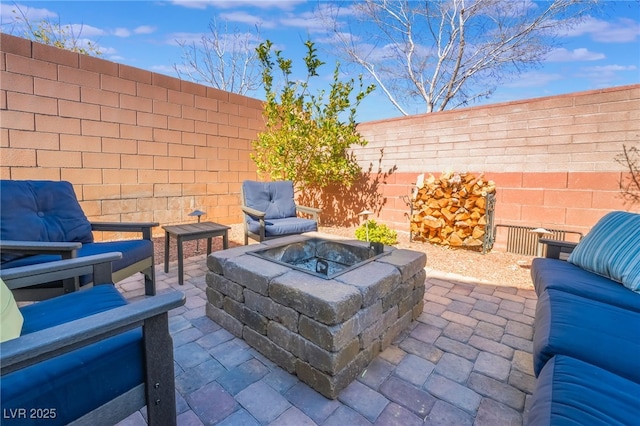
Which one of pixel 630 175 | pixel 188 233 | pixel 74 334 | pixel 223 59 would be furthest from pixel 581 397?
pixel 223 59

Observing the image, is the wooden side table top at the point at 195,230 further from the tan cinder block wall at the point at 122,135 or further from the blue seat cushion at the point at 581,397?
the blue seat cushion at the point at 581,397

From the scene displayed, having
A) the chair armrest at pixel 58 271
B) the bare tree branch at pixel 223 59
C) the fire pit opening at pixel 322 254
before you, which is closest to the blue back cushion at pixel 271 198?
the fire pit opening at pixel 322 254

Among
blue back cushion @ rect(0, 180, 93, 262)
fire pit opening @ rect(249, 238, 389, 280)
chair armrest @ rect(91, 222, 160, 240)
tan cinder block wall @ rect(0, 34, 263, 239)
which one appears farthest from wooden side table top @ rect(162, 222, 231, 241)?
tan cinder block wall @ rect(0, 34, 263, 239)

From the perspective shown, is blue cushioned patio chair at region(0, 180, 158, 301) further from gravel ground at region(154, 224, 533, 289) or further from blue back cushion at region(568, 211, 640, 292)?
blue back cushion at region(568, 211, 640, 292)

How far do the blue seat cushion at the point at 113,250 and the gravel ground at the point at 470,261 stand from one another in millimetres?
1130

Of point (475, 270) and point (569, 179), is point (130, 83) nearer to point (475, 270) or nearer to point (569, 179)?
point (475, 270)

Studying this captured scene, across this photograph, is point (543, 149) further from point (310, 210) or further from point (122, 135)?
point (122, 135)

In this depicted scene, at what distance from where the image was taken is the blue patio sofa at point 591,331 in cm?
83

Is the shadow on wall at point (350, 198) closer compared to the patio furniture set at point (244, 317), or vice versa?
the patio furniture set at point (244, 317)

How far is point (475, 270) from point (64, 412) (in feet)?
11.2

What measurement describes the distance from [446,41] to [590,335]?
29.6 ft

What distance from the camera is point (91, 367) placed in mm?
874

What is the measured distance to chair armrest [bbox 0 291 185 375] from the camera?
0.69 meters

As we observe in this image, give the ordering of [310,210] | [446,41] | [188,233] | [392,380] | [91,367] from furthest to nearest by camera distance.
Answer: [446,41]
[310,210]
[188,233]
[392,380]
[91,367]
